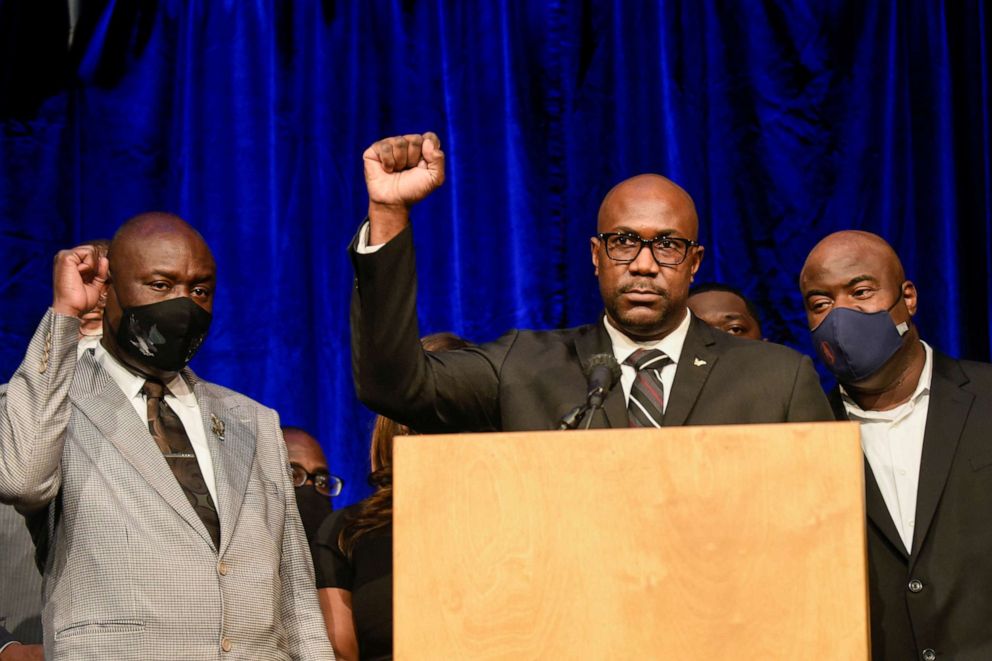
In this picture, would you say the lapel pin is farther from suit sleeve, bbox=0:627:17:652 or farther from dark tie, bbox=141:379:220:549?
suit sleeve, bbox=0:627:17:652

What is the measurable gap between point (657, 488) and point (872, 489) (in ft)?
4.03

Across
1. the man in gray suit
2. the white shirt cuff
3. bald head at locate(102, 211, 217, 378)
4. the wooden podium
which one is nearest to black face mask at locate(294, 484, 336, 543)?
the man in gray suit

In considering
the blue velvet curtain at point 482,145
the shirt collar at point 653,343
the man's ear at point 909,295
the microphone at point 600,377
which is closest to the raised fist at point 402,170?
the microphone at point 600,377

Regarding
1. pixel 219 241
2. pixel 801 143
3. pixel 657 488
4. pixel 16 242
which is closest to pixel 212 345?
pixel 219 241

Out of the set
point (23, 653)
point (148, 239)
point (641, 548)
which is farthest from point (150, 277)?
point (641, 548)

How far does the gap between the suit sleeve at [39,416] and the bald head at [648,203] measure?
45.8 inches

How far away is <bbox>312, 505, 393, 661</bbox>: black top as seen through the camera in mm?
3057

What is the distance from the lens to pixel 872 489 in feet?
9.32

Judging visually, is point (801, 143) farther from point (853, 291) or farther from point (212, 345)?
point (212, 345)

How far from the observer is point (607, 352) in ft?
8.45

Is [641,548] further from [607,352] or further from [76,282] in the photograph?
[76,282]

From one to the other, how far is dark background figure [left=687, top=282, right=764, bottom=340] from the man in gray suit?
5.36ft

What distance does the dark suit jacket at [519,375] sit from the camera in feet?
7.71

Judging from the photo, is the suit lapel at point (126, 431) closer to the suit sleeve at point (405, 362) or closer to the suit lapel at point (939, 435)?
the suit sleeve at point (405, 362)
